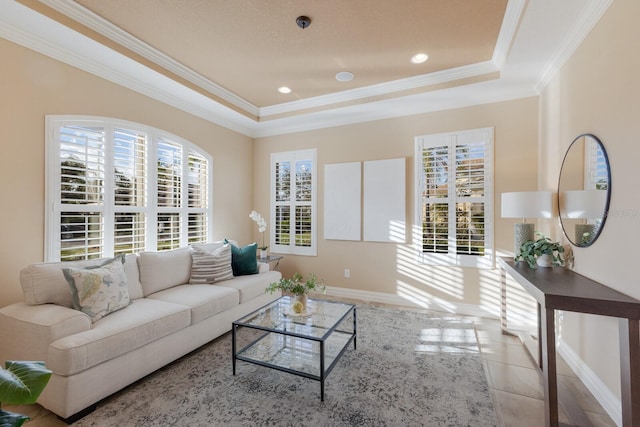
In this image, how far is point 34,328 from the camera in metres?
1.87

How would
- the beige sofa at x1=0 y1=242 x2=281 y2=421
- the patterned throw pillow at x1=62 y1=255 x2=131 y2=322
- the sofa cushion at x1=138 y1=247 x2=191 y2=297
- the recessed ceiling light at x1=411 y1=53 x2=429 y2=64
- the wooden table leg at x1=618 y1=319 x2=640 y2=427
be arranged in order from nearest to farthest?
1. the wooden table leg at x1=618 y1=319 x2=640 y2=427
2. the beige sofa at x1=0 y1=242 x2=281 y2=421
3. the patterned throw pillow at x1=62 y1=255 x2=131 y2=322
4. the sofa cushion at x1=138 y1=247 x2=191 y2=297
5. the recessed ceiling light at x1=411 y1=53 x2=429 y2=64

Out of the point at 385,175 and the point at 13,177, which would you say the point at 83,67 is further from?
the point at 385,175

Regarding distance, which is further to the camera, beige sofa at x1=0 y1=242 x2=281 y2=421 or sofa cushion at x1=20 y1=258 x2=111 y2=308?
sofa cushion at x1=20 y1=258 x2=111 y2=308

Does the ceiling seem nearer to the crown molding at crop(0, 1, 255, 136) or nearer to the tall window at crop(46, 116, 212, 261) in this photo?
the crown molding at crop(0, 1, 255, 136)

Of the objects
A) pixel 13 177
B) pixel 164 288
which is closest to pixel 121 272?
pixel 164 288

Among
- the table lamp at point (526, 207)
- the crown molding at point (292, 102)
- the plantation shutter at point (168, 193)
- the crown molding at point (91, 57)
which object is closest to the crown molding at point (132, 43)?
the crown molding at point (292, 102)

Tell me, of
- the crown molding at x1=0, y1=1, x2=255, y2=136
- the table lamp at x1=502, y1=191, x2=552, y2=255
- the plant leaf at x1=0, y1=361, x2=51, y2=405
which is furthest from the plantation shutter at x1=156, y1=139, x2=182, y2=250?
the table lamp at x1=502, y1=191, x2=552, y2=255

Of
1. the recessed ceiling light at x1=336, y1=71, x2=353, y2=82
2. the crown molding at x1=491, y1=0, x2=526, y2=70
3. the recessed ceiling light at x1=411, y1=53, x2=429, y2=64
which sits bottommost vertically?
the crown molding at x1=491, y1=0, x2=526, y2=70

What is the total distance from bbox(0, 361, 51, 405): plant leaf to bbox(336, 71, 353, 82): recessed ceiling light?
3.49 meters

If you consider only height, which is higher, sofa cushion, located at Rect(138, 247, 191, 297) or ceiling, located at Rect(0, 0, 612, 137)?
ceiling, located at Rect(0, 0, 612, 137)

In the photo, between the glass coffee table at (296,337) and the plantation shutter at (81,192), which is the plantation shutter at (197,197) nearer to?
the plantation shutter at (81,192)

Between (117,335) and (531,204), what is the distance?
11.4ft

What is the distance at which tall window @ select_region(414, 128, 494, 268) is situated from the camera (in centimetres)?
359

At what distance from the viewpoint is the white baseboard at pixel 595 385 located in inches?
72.8
